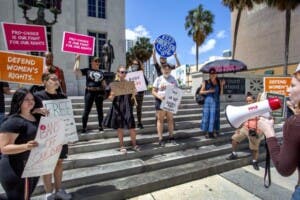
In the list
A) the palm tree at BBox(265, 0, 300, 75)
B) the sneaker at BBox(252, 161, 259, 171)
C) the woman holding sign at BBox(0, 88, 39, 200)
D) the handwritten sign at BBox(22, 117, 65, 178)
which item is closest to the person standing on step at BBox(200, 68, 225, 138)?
the sneaker at BBox(252, 161, 259, 171)

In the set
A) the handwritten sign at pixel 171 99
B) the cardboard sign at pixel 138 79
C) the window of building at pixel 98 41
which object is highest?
the window of building at pixel 98 41

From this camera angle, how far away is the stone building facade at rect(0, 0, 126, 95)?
13203 millimetres

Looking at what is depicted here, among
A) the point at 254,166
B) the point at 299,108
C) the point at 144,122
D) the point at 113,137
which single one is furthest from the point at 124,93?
the point at 299,108

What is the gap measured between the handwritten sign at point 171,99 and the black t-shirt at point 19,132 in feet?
9.97

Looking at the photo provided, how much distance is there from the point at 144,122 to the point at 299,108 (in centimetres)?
510

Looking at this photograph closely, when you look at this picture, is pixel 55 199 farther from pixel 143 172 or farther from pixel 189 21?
pixel 189 21

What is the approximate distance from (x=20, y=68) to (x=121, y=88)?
68.8 inches

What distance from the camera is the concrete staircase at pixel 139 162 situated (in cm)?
383

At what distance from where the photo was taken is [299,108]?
4.98 feet

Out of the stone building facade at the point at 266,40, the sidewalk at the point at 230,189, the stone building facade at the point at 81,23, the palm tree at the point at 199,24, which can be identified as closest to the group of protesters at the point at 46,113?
the sidewalk at the point at 230,189

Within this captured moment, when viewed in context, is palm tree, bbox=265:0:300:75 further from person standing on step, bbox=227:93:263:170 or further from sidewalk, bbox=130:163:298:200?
sidewalk, bbox=130:163:298:200

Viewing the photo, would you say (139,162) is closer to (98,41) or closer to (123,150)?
(123,150)

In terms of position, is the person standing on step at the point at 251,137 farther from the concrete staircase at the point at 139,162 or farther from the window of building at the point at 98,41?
the window of building at the point at 98,41

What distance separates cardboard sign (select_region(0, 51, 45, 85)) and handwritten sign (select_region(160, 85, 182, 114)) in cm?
239
